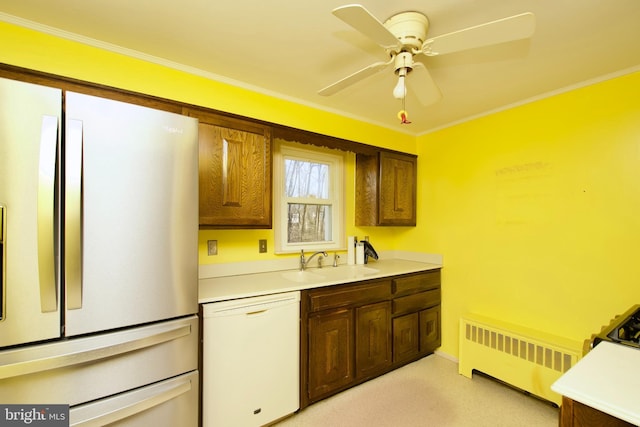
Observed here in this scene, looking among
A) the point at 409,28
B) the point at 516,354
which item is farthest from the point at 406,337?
the point at 409,28

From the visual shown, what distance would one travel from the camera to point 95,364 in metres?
1.14

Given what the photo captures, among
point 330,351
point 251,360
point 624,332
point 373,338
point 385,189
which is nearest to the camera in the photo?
point 624,332

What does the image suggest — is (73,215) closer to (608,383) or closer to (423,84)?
(423,84)

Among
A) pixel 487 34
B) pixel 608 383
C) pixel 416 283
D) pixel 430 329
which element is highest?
pixel 487 34

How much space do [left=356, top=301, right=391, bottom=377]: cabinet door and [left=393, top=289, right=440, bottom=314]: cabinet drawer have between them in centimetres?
12

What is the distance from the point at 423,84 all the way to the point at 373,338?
6.49 feet

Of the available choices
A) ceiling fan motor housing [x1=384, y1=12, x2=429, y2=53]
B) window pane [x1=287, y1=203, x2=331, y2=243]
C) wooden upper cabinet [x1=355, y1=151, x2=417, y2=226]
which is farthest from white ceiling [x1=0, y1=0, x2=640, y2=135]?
window pane [x1=287, y1=203, x2=331, y2=243]

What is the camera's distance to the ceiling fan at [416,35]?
3.46ft

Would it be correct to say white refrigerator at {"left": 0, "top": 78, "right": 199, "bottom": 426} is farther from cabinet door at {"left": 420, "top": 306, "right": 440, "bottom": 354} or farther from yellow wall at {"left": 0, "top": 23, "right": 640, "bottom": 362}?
cabinet door at {"left": 420, "top": 306, "right": 440, "bottom": 354}

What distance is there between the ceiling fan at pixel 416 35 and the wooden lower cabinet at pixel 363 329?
1.53 meters

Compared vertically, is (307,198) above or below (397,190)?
below

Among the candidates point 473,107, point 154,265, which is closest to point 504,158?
point 473,107

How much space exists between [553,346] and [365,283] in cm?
142

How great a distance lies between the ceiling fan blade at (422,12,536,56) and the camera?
3.51 ft
